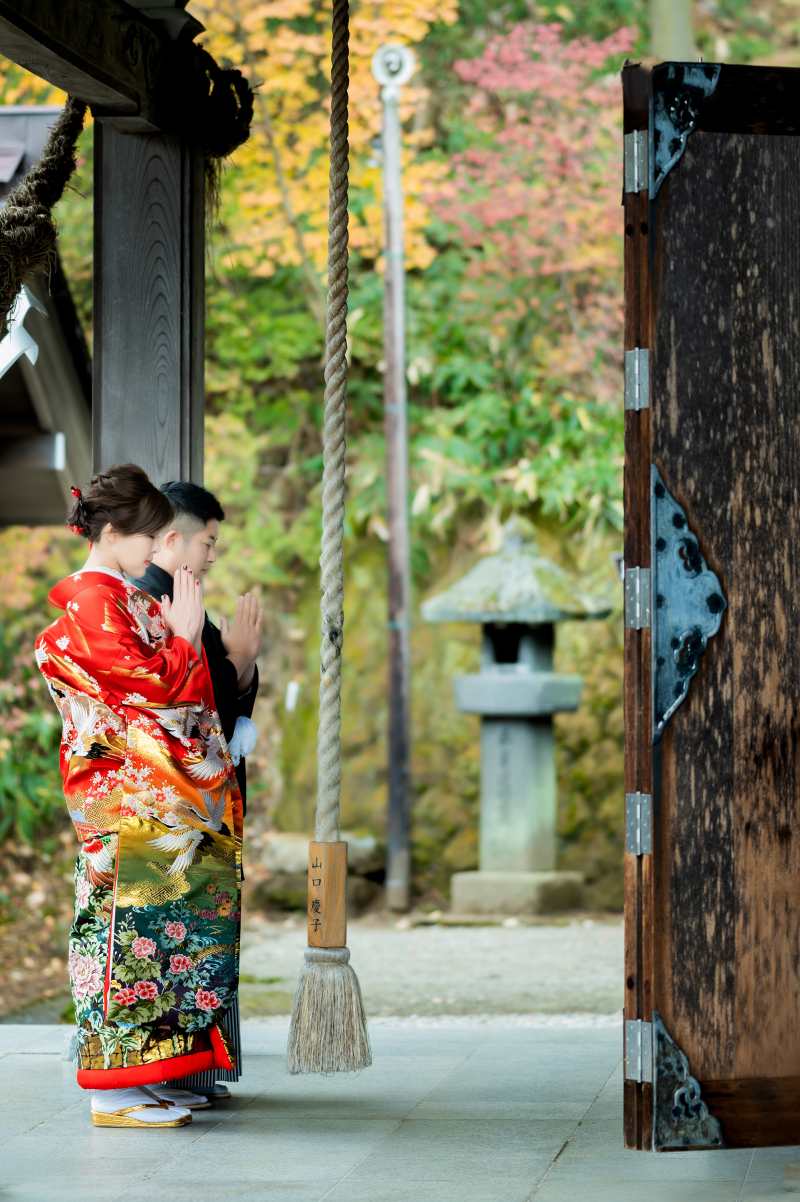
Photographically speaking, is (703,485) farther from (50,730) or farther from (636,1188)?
(50,730)

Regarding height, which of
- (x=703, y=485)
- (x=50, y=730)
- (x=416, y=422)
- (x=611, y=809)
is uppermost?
(x=416, y=422)

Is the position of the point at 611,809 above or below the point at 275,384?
below

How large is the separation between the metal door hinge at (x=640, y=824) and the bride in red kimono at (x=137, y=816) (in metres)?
1.06

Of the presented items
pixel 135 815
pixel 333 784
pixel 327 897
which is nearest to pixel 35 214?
pixel 135 815

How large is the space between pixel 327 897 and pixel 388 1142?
57cm

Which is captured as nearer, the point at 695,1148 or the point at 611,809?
the point at 695,1148

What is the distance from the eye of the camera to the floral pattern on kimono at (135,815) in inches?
127

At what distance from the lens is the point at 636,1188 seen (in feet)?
9.21

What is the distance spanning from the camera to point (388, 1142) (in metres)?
3.15

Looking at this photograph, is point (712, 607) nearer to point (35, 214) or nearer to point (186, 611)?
point (186, 611)

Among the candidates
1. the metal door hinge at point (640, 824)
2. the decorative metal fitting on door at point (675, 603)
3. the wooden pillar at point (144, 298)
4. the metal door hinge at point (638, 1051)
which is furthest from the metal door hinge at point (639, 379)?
the wooden pillar at point (144, 298)

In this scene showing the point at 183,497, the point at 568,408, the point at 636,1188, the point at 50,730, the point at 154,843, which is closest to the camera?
the point at 636,1188

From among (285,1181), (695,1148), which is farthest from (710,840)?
(285,1181)

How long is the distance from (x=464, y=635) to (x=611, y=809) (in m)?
1.82
